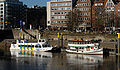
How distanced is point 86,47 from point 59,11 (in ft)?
198

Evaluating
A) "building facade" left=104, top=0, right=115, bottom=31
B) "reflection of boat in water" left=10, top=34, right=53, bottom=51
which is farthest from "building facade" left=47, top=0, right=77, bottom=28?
"reflection of boat in water" left=10, top=34, right=53, bottom=51

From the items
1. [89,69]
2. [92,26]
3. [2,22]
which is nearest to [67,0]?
[92,26]

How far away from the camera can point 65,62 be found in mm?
67750

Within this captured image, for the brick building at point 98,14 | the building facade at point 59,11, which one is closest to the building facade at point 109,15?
the brick building at point 98,14

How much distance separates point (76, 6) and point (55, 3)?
36.1ft

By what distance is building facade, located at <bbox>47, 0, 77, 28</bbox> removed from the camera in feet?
454

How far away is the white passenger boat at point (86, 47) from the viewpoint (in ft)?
262

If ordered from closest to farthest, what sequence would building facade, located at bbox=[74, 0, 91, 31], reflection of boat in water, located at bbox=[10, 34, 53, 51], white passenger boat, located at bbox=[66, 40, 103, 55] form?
white passenger boat, located at bbox=[66, 40, 103, 55], reflection of boat in water, located at bbox=[10, 34, 53, 51], building facade, located at bbox=[74, 0, 91, 31]

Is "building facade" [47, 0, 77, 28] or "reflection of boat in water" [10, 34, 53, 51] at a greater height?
"building facade" [47, 0, 77, 28]

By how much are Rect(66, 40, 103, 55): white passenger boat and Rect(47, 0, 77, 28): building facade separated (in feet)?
176

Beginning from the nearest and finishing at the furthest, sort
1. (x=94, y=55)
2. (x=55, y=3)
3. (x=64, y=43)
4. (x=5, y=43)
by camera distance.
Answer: (x=94, y=55) → (x=64, y=43) → (x=5, y=43) → (x=55, y=3)

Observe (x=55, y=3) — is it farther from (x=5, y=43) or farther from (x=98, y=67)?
(x=98, y=67)

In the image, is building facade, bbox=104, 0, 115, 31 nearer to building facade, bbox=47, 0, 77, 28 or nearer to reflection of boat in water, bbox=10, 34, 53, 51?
building facade, bbox=47, 0, 77, 28

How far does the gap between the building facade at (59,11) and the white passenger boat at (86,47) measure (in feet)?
176
